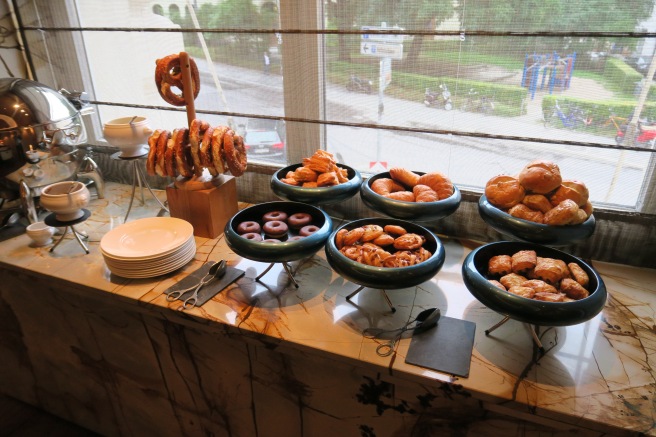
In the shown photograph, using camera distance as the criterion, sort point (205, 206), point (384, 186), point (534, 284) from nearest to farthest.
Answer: point (534, 284) → point (384, 186) → point (205, 206)

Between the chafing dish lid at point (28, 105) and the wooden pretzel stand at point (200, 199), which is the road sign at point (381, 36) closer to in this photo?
the wooden pretzel stand at point (200, 199)

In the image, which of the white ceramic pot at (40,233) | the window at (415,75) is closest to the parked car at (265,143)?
the window at (415,75)

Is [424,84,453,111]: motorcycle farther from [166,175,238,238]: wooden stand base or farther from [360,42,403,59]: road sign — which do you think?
[166,175,238,238]: wooden stand base

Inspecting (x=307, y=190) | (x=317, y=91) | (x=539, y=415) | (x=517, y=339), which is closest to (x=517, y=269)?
(x=517, y=339)

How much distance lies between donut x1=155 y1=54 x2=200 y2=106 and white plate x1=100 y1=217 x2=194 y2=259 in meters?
0.36

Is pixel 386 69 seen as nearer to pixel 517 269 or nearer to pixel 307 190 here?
pixel 307 190

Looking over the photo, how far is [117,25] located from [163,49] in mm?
205

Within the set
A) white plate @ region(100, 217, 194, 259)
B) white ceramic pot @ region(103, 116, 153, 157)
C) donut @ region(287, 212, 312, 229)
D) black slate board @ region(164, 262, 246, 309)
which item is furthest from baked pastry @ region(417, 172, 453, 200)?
white ceramic pot @ region(103, 116, 153, 157)

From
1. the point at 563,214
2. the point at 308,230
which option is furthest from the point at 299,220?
the point at 563,214

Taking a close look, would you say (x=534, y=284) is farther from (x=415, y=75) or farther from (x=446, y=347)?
(x=415, y=75)

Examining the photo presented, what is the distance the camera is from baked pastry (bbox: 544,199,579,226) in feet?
3.17

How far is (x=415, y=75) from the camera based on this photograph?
1.24 metres

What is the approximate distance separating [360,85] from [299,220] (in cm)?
46

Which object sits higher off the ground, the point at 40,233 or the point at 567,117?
the point at 567,117
